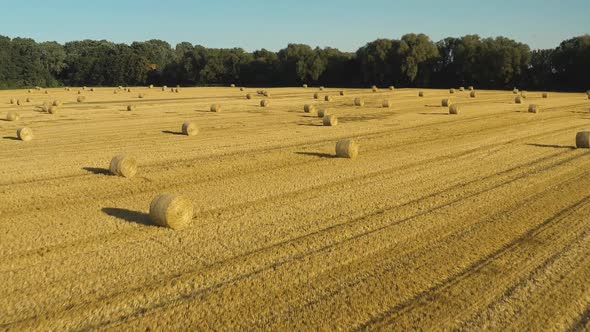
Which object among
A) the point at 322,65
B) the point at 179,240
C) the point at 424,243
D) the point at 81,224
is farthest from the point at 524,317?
the point at 322,65

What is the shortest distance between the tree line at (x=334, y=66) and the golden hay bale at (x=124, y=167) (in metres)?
67.5

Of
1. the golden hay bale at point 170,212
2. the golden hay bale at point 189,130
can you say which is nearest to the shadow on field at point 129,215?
the golden hay bale at point 170,212

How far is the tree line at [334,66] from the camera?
2761 inches

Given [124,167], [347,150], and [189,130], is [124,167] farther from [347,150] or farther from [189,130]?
[189,130]

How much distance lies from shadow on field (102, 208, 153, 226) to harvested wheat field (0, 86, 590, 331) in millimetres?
52

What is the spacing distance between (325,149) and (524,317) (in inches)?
489

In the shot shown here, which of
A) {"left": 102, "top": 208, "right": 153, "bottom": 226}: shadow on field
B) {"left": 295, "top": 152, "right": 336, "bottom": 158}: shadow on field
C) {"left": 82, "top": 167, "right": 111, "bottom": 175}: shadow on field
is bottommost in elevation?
{"left": 295, "top": 152, "right": 336, "bottom": 158}: shadow on field

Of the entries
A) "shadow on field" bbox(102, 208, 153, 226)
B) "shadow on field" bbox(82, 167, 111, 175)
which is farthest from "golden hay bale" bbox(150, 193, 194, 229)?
"shadow on field" bbox(82, 167, 111, 175)

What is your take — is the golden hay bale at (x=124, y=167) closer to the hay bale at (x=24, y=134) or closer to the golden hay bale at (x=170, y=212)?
the golden hay bale at (x=170, y=212)

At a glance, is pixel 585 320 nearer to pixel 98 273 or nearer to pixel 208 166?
pixel 98 273

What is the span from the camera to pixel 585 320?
6.16m

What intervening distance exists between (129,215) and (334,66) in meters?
80.8

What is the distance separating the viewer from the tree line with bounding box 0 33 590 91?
7012cm

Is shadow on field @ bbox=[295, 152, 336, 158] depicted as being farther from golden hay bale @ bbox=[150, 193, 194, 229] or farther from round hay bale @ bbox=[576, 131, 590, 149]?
round hay bale @ bbox=[576, 131, 590, 149]
